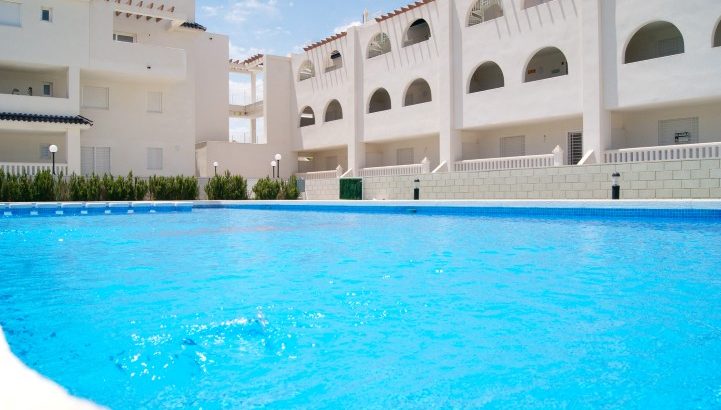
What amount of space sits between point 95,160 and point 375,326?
2306 centimetres

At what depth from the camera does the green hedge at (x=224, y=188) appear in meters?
22.8

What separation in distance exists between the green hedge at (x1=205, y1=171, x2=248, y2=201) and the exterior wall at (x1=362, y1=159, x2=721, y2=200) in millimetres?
5916

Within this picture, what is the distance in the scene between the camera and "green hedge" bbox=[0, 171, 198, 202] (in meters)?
18.4

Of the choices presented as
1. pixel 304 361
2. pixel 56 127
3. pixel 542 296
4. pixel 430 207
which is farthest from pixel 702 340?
pixel 56 127

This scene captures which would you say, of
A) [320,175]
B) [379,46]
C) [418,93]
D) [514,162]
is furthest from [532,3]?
[320,175]

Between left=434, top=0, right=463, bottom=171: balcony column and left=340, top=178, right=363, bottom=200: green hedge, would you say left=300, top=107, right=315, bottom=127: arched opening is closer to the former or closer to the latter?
left=340, top=178, right=363, bottom=200: green hedge

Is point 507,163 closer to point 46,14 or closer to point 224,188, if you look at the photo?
point 224,188

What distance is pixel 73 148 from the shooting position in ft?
72.0

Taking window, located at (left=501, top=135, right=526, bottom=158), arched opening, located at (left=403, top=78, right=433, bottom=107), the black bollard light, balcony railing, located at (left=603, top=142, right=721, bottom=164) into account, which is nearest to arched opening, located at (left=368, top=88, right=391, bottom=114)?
arched opening, located at (left=403, top=78, right=433, bottom=107)

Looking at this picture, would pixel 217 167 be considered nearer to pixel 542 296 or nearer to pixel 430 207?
pixel 430 207

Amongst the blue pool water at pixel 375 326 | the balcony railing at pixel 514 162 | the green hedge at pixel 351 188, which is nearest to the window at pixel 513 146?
the balcony railing at pixel 514 162

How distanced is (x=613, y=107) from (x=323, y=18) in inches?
599

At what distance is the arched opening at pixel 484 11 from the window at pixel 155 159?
46.3ft

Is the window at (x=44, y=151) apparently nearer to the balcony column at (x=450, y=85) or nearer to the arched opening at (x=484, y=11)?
the balcony column at (x=450, y=85)
